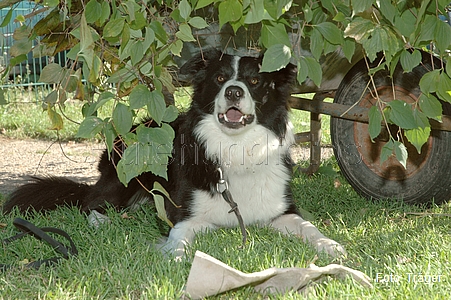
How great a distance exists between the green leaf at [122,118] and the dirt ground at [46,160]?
2683 mm

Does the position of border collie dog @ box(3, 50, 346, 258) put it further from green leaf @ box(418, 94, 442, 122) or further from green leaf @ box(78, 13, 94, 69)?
green leaf @ box(78, 13, 94, 69)

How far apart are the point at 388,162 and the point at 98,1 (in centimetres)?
217

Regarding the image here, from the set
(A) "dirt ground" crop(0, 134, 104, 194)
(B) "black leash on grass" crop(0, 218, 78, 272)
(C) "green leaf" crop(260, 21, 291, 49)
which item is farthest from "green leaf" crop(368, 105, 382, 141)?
(A) "dirt ground" crop(0, 134, 104, 194)

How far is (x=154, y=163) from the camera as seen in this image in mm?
2225

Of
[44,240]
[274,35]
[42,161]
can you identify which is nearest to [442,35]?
[274,35]

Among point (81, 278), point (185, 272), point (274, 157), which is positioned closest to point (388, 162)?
point (274, 157)

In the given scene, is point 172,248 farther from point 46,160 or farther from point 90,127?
point 46,160

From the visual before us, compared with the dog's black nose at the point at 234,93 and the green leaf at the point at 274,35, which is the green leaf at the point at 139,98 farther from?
the dog's black nose at the point at 234,93

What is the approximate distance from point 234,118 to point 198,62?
16.2 inches

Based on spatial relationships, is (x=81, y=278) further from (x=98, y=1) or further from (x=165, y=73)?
(x=98, y=1)

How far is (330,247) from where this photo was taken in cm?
279

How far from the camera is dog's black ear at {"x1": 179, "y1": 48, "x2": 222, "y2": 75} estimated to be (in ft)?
11.3

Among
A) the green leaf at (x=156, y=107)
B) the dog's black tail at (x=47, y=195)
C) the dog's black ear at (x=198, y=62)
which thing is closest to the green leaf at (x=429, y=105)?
the green leaf at (x=156, y=107)

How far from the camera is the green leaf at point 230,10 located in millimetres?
2054
